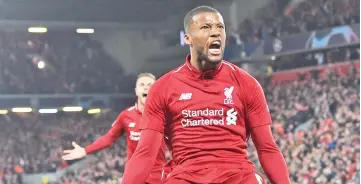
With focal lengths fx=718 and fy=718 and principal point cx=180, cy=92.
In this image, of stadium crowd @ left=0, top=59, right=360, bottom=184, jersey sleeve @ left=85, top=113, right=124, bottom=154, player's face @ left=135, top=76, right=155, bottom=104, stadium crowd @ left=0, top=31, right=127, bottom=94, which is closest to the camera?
player's face @ left=135, top=76, right=155, bottom=104

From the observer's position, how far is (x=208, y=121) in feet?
12.2

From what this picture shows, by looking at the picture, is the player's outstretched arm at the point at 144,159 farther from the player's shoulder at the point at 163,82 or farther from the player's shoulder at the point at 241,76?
the player's shoulder at the point at 241,76

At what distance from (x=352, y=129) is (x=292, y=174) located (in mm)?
1761

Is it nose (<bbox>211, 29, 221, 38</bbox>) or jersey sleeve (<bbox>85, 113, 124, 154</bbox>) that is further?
jersey sleeve (<bbox>85, 113, 124, 154</bbox>)

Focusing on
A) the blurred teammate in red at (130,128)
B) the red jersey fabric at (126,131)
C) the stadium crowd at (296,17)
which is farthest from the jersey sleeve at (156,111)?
the stadium crowd at (296,17)

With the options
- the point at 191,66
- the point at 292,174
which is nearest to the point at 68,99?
the point at 292,174

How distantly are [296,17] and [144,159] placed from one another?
21159mm

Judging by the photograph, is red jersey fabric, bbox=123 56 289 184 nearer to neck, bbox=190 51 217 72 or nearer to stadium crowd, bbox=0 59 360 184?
neck, bbox=190 51 217 72

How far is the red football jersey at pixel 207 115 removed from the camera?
3.70 m

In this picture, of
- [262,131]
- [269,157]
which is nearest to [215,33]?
[262,131]

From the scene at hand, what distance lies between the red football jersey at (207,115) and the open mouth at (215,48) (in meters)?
0.18

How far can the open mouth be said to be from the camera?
144 inches

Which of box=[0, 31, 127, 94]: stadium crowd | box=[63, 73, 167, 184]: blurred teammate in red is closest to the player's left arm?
box=[63, 73, 167, 184]: blurred teammate in red

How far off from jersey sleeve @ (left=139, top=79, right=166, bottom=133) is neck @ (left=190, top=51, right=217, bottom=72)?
209 millimetres
